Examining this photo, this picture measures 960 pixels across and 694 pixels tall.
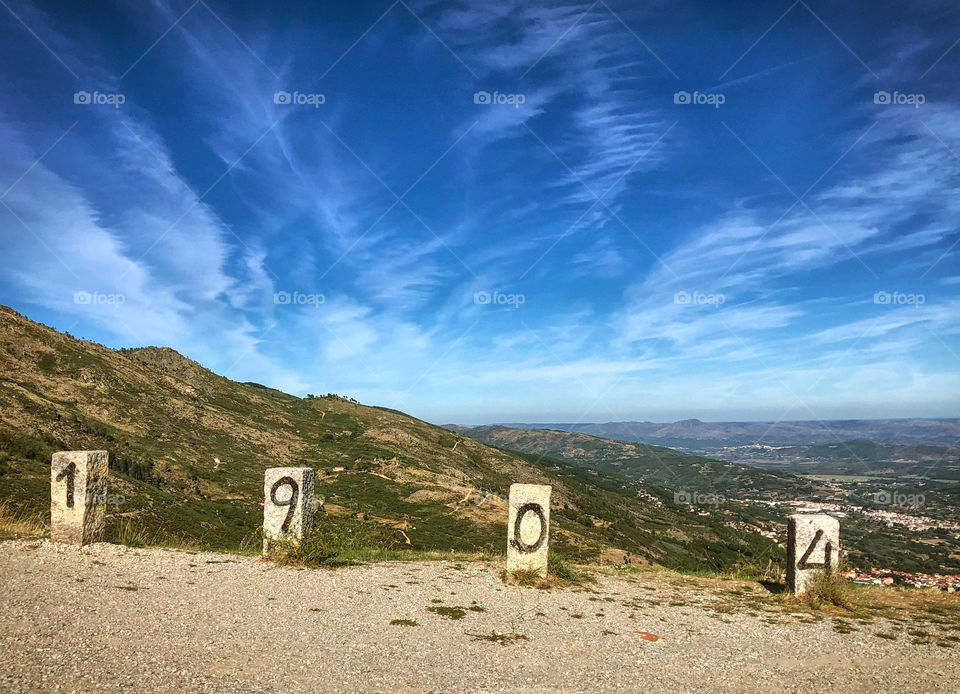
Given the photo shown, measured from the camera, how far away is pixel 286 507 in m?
10.0

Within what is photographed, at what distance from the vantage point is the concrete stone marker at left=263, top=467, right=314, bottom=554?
9.88m

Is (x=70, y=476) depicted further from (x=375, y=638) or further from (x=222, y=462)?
(x=222, y=462)

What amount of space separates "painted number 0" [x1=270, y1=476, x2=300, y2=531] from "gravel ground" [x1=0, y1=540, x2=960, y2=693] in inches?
38.0

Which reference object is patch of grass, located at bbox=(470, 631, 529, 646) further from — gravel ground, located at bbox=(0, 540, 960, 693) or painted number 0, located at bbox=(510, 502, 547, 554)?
painted number 0, located at bbox=(510, 502, 547, 554)

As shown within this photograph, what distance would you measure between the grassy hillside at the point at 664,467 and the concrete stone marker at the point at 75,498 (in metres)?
97.6

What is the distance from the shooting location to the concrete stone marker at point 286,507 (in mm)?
9875

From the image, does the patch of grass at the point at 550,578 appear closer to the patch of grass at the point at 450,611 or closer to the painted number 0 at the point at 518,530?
the painted number 0 at the point at 518,530

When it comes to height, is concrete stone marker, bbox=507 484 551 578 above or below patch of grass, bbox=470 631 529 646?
above

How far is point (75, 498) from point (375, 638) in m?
6.62

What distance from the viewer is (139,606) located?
648 centimetres

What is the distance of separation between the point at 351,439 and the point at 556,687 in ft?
119

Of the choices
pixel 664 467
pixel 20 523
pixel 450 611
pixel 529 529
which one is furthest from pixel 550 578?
pixel 664 467

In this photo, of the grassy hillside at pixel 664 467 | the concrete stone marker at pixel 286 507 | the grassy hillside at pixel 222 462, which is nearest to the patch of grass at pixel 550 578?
the concrete stone marker at pixel 286 507

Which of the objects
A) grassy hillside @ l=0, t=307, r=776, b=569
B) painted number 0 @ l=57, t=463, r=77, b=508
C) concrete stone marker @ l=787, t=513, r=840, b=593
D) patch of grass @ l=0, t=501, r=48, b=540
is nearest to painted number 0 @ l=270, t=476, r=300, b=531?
grassy hillside @ l=0, t=307, r=776, b=569
